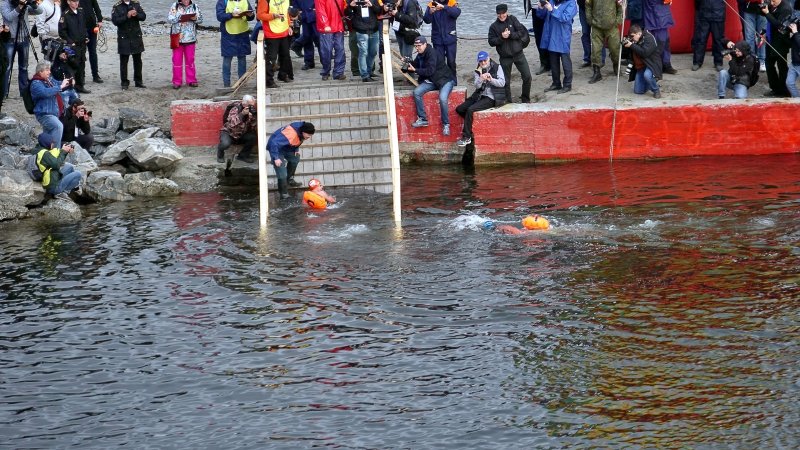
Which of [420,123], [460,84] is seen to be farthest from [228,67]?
[460,84]

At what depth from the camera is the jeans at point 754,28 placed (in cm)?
2122

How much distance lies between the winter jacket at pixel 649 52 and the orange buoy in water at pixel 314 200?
6.39 m

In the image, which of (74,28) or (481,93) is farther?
(74,28)

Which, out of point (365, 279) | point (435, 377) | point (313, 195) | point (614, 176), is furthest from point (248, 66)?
point (435, 377)

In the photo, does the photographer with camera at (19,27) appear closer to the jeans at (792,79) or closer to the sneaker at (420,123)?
the sneaker at (420,123)

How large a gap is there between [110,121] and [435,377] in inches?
458

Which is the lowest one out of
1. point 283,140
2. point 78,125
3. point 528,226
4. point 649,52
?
point 528,226

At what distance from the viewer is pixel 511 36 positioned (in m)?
20.9

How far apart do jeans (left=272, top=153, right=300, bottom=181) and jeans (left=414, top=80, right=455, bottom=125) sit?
8.61 feet

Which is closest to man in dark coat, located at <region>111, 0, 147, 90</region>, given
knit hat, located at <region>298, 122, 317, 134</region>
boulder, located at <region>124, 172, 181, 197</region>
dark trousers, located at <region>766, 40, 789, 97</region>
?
boulder, located at <region>124, 172, 181, 197</region>

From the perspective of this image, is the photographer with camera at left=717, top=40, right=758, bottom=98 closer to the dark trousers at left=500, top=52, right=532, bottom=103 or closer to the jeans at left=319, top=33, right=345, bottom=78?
the dark trousers at left=500, top=52, right=532, bottom=103

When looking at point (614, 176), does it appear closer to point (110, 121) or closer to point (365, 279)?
point (365, 279)

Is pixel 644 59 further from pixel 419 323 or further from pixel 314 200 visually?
pixel 419 323

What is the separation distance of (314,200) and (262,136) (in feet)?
Result: 4.84
